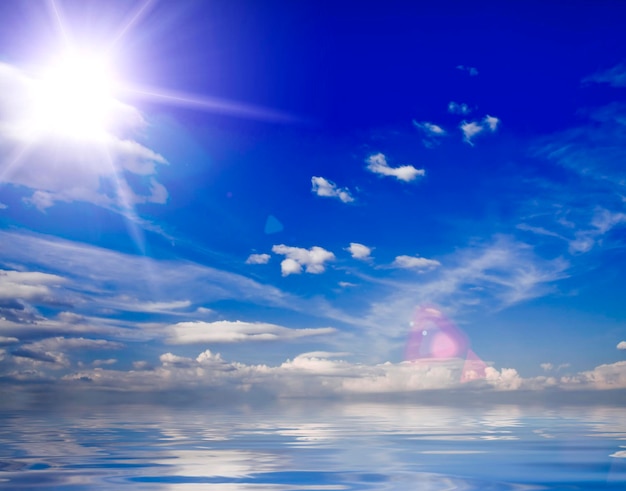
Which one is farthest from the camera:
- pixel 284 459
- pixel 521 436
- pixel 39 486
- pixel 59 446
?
pixel 521 436

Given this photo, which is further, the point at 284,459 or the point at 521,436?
the point at 521,436

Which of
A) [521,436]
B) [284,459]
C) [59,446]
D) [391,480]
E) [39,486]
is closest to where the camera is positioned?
[39,486]

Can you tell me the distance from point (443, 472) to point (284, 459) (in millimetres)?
8654

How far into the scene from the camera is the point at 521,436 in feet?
145

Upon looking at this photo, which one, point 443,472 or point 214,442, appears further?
point 214,442

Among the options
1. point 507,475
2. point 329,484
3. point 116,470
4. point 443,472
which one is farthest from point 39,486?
point 507,475

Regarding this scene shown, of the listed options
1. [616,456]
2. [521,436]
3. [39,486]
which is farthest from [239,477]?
[521,436]

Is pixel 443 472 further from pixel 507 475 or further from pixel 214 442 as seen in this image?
pixel 214 442

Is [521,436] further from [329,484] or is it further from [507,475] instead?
[329,484]

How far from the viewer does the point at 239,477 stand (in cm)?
2283

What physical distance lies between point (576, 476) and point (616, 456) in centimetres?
887

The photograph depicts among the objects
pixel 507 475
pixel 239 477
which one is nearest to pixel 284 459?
pixel 239 477

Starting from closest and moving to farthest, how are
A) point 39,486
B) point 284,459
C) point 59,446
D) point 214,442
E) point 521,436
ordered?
point 39,486, point 284,459, point 59,446, point 214,442, point 521,436

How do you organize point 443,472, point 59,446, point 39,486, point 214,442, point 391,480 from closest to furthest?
point 39,486
point 391,480
point 443,472
point 59,446
point 214,442
